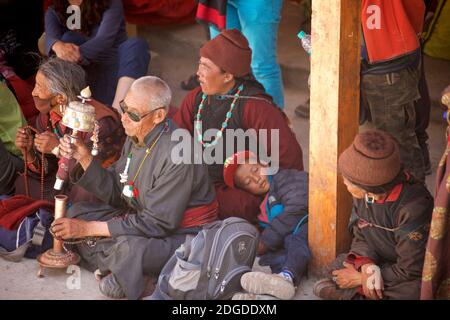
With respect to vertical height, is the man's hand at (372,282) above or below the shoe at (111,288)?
above

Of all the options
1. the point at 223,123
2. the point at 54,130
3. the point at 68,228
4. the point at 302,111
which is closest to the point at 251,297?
the point at 68,228

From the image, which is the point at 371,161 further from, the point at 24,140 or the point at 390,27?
the point at 24,140

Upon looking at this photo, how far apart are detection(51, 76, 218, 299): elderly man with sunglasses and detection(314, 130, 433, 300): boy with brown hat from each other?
91 centimetres

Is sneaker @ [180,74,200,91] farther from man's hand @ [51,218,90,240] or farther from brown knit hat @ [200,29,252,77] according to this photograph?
man's hand @ [51,218,90,240]

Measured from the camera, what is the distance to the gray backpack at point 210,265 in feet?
19.9

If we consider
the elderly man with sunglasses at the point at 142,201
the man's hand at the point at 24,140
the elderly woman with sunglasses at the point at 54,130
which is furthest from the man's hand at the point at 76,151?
the man's hand at the point at 24,140

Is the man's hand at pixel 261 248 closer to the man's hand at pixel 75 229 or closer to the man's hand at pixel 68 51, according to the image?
the man's hand at pixel 75 229

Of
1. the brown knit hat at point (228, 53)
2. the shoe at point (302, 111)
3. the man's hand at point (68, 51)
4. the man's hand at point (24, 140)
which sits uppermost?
the brown knit hat at point (228, 53)

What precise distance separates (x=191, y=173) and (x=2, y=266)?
1262mm

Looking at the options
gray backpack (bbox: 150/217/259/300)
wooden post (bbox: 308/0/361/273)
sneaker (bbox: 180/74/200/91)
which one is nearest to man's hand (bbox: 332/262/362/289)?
wooden post (bbox: 308/0/361/273)

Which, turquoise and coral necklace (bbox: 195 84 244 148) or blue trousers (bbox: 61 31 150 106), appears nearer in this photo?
turquoise and coral necklace (bbox: 195 84 244 148)

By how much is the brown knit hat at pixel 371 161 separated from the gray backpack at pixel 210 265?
2.47 feet

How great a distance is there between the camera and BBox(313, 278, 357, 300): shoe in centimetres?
593

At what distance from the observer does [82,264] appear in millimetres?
6445
